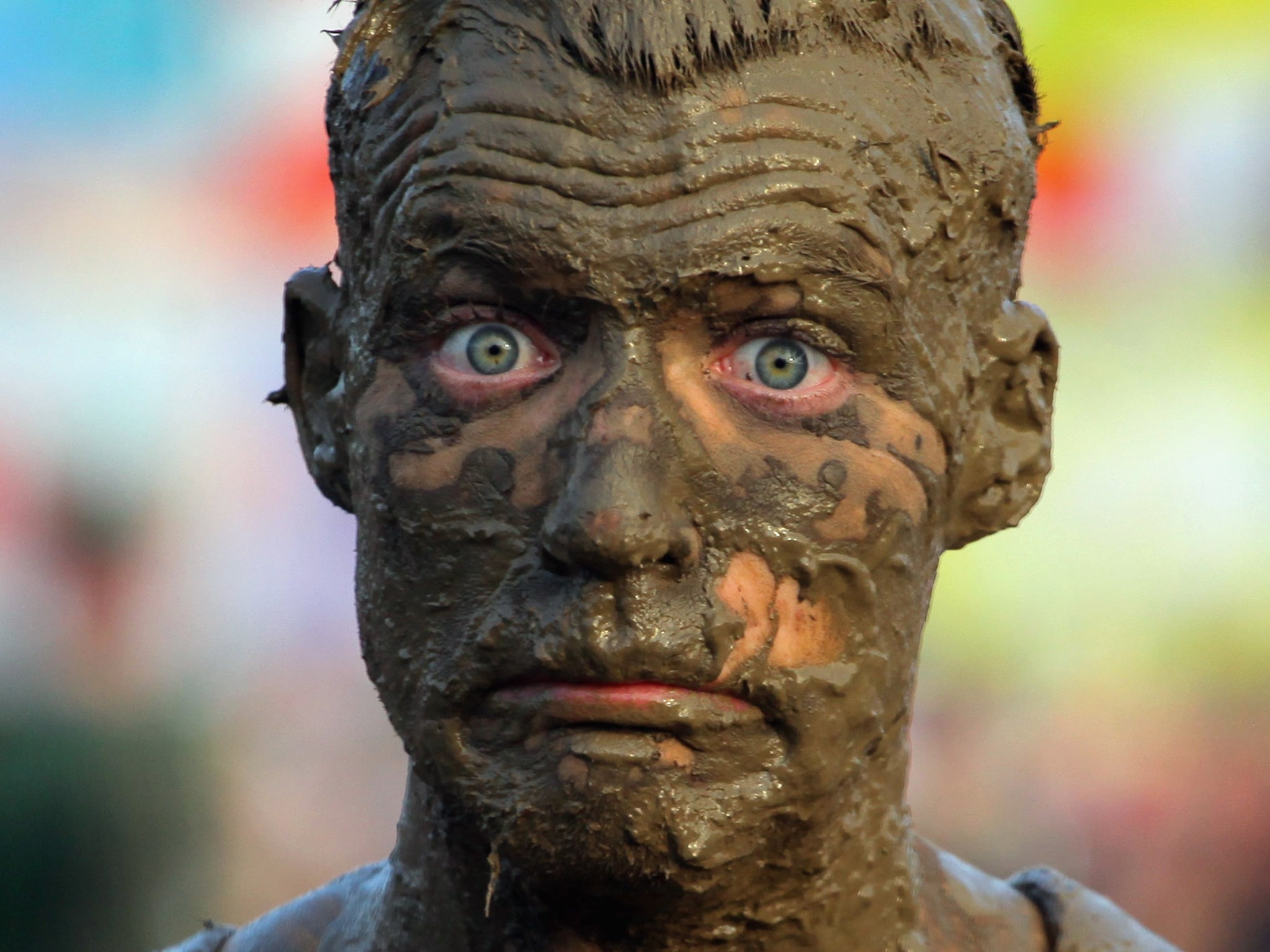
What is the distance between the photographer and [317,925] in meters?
3.40

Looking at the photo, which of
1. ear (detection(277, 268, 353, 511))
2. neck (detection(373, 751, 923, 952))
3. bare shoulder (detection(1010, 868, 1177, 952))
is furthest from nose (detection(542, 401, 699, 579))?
bare shoulder (detection(1010, 868, 1177, 952))

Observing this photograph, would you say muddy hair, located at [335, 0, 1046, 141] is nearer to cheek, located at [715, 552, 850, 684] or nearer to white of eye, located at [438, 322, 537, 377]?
white of eye, located at [438, 322, 537, 377]

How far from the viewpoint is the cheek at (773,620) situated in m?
2.63

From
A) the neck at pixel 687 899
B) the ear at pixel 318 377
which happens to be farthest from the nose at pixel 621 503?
the ear at pixel 318 377

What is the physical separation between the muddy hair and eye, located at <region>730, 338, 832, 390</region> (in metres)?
0.38

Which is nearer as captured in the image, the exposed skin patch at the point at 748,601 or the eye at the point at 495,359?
the exposed skin patch at the point at 748,601

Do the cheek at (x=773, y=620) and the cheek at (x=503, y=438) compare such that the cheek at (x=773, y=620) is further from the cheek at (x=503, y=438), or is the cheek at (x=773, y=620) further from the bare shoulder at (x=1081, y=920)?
the bare shoulder at (x=1081, y=920)

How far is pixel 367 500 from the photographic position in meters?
2.88

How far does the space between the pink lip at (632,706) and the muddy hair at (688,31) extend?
83 centimetres

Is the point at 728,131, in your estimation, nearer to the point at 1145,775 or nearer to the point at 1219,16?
the point at 1145,775

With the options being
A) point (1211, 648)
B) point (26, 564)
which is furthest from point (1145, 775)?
point (26, 564)

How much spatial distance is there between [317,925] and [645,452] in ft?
4.19

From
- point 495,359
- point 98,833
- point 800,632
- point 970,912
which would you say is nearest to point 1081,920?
point 970,912

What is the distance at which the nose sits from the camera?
2535mm
